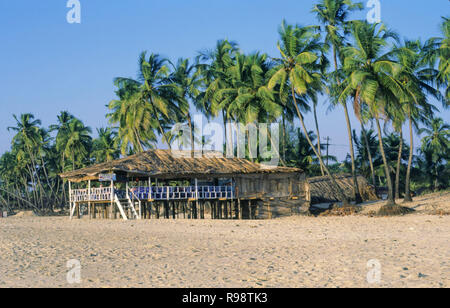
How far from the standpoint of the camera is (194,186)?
2905 cm

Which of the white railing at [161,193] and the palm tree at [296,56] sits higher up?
the palm tree at [296,56]

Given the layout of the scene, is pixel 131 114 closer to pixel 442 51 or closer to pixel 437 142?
pixel 442 51

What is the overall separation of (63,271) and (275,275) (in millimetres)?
4117

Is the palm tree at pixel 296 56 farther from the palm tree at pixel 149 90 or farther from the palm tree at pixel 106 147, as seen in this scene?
the palm tree at pixel 106 147

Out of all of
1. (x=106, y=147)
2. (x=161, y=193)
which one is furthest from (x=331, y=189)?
(x=106, y=147)

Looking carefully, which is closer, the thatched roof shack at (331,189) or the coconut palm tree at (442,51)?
the coconut palm tree at (442,51)

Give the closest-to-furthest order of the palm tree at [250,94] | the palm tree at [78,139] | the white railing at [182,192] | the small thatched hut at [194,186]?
1. the small thatched hut at [194,186]
2. the white railing at [182,192]
3. the palm tree at [250,94]
4. the palm tree at [78,139]

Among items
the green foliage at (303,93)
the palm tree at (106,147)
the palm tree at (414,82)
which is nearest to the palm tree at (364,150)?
the green foliage at (303,93)

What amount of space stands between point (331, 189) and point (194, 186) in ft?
38.0

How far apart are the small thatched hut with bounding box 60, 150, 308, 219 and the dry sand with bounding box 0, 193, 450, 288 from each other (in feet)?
30.1

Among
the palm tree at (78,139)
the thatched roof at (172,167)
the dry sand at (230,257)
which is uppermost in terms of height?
the palm tree at (78,139)

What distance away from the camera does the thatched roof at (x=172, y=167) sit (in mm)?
26203

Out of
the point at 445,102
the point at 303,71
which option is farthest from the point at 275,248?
the point at 445,102

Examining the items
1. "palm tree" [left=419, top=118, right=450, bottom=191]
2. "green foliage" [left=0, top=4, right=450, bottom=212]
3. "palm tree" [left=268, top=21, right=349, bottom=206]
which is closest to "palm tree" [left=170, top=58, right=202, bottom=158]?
"green foliage" [left=0, top=4, right=450, bottom=212]
